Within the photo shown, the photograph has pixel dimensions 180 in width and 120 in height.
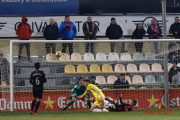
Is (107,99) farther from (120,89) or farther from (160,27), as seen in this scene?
(160,27)

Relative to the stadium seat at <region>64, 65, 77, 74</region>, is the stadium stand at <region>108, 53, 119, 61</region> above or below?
above

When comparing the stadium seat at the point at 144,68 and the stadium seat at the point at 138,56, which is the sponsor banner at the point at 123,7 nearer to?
the stadium seat at the point at 138,56

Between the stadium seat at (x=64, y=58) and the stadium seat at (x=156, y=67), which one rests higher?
the stadium seat at (x=64, y=58)

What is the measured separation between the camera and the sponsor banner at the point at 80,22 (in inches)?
554

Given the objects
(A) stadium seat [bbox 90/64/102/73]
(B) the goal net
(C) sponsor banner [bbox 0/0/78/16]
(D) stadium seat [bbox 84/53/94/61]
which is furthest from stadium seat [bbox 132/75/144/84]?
(C) sponsor banner [bbox 0/0/78/16]

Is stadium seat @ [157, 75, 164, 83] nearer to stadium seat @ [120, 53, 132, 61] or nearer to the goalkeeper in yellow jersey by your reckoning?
stadium seat @ [120, 53, 132, 61]

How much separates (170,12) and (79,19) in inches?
151

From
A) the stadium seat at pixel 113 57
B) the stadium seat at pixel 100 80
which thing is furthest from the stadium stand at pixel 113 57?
the stadium seat at pixel 100 80

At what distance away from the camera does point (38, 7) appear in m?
14.2

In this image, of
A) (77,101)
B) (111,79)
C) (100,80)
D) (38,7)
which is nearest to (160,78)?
(111,79)

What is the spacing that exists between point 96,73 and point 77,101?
125 centimetres

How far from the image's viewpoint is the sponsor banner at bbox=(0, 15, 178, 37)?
14070mm

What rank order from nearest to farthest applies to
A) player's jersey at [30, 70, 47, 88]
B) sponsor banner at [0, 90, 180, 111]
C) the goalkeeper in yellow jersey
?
1. player's jersey at [30, 70, 47, 88]
2. the goalkeeper in yellow jersey
3. sponsor banner at [0, 90, 180, 111]

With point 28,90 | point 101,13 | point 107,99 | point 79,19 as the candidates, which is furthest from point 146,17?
point 28,90
